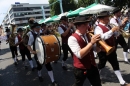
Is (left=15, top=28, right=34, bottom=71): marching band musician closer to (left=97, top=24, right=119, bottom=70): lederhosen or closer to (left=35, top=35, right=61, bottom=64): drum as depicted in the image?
(left=35, top=35, right=61, bottom=64): drum

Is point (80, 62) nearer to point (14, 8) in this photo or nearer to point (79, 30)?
point (79, 30)

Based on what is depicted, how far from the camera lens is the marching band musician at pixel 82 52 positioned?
10.2ft

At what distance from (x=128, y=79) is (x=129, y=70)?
76cm

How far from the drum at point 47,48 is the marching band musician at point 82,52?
1.57 m

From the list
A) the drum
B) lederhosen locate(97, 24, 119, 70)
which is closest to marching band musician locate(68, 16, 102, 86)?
lederhosen locate(97, 24, 119, 70)

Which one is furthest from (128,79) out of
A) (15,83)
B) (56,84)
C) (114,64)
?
(15,83)

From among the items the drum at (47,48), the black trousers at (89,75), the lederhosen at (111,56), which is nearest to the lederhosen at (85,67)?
the black trousers at (89,75)

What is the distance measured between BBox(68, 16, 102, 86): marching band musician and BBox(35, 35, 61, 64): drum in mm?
1569

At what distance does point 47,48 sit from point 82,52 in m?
2.01

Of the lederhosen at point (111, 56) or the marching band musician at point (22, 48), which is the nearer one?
the lederhosen at point (111, 56)


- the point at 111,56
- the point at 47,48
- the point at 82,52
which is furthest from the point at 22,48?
the point at 82,52

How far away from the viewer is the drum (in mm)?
4852

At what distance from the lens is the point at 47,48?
4.88m

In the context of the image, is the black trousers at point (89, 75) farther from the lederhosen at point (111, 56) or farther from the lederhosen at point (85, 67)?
the lederhosen at point (111, 56)
